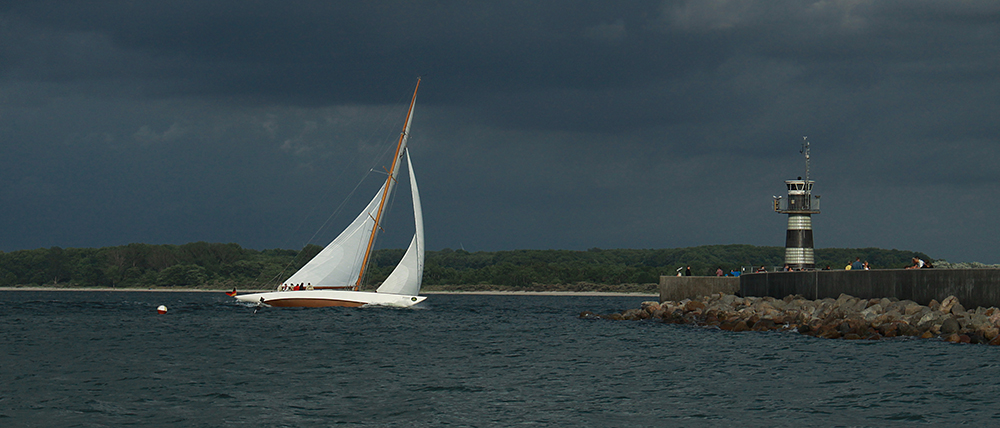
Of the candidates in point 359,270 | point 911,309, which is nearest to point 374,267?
point 359,270

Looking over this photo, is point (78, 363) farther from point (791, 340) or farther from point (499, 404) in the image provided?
point (791, 340)

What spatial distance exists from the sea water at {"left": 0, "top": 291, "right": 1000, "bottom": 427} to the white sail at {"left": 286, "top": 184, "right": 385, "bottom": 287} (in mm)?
20550

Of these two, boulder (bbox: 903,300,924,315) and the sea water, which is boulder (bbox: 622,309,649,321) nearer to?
the sea water

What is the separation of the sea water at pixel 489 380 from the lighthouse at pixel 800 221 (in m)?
21.0

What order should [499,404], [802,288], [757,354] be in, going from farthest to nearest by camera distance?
Result: [802,288] → [757,354] → [499,404]

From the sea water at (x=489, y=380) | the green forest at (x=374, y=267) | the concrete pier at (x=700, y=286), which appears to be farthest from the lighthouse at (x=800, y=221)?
the green forest at (x=374, y=267)

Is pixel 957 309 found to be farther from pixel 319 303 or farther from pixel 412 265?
pixel 319 303

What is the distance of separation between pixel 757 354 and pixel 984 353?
22.5 feet

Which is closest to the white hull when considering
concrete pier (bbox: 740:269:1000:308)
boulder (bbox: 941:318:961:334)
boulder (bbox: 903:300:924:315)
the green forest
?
concrete pier (bbox: 740:269:1000:308)

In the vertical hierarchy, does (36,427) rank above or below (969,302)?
below

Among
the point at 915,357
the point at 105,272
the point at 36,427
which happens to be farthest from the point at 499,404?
the point at 105,272

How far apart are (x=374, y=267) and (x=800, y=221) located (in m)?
113

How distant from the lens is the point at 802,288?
44812 millimetres

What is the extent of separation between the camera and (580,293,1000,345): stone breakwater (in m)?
30.9
